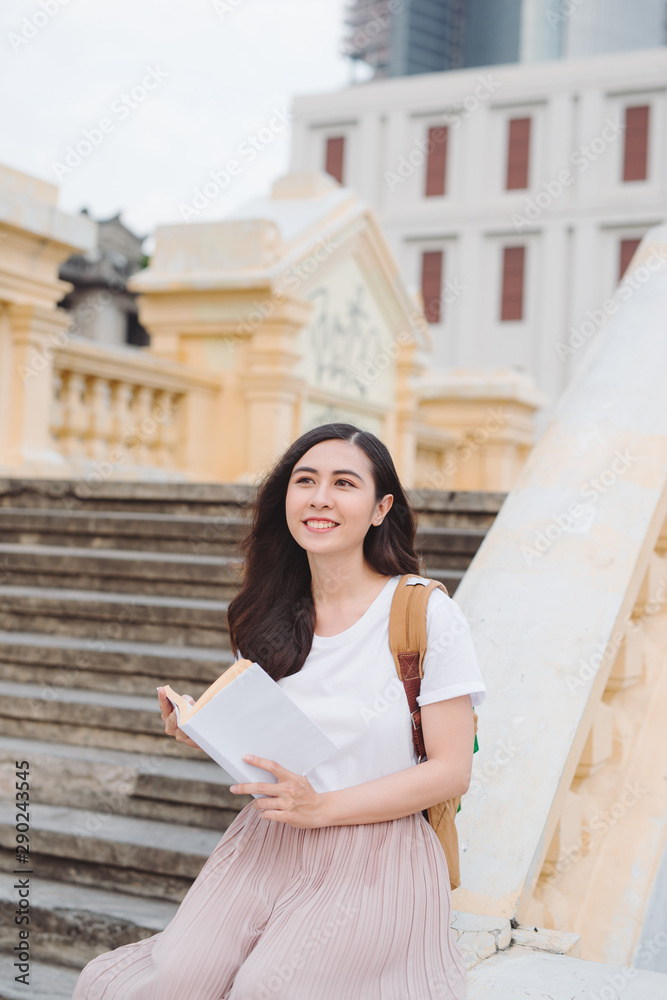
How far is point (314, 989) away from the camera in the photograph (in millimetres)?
1681

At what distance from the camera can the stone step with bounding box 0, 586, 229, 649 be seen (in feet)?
13.3

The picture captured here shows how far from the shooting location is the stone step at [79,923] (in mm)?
2773

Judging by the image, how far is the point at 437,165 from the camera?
1129 inches

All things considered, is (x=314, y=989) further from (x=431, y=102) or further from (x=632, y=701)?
(x=431, y=102)

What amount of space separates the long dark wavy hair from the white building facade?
79.1 feet

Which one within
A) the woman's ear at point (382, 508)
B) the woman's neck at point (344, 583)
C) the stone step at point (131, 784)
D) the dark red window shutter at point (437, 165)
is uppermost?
the dark red window shutter at point (437, 165)

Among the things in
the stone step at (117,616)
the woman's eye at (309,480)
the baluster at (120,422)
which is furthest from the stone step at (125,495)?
the woman's eye at (309,480)

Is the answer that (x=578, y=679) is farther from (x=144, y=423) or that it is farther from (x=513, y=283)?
(x=513, y=283)

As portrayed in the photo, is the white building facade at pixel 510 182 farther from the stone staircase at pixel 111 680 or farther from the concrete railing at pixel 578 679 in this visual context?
the concrete railing at pixel 578 679

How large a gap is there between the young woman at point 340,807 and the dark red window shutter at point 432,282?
26.9 meters

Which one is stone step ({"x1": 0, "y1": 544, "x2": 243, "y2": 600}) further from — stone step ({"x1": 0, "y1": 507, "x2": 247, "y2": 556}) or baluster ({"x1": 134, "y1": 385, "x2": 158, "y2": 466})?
baluster ({"x1": 134, "y1": 385, "x2": 158, "y2": 466})

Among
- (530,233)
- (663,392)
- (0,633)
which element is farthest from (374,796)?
(530,233)

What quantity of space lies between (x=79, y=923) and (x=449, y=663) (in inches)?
63.2

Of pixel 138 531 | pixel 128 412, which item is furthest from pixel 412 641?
pixel 128 412
